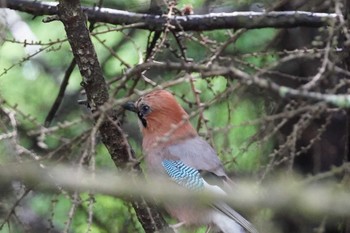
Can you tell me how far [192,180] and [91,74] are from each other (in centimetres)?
92

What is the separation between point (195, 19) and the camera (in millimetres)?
4199

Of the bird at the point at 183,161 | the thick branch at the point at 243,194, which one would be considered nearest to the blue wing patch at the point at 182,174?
the bird at the point at 183,161

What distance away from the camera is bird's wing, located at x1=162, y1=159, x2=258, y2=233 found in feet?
12.5

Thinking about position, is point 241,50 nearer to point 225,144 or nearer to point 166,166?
point 166,166

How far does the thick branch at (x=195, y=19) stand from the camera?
4.13 m

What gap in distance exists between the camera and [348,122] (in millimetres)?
4410

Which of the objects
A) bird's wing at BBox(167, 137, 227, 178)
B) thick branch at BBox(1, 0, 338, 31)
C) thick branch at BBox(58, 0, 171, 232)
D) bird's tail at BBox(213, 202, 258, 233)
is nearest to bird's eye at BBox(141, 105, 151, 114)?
bird's wing at BBox(167, 137, 227, 178)

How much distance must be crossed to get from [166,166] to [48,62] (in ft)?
4.88

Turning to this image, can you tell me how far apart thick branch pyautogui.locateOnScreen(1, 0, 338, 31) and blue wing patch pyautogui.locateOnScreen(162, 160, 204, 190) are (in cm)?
67

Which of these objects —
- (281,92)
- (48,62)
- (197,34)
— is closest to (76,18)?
(197,34)

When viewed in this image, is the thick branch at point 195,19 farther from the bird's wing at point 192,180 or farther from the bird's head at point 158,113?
the bird's wing at point 192,180

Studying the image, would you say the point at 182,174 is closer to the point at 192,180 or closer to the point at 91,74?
the point at 192,180

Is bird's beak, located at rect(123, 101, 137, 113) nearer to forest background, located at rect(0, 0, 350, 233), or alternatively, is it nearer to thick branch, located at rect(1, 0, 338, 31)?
forest background, located at rect(0, 0, 350, 233)

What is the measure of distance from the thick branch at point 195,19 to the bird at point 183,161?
366 millimetres
